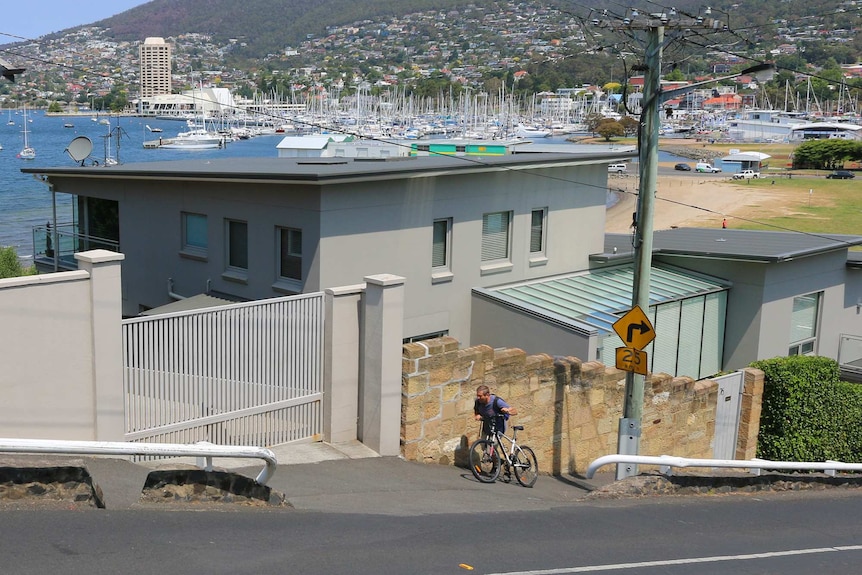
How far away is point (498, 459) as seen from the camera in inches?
570

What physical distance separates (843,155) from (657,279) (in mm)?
122353

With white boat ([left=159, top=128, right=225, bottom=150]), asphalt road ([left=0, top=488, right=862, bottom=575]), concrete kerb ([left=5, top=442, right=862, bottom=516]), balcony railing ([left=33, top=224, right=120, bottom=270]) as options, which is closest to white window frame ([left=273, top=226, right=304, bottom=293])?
balcony railing ([left=33, top=224, right=120, bottom=270])

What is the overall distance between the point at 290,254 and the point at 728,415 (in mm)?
9086

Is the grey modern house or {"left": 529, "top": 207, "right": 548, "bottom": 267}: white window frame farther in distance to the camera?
{"left": 529, "top": 207, "right": 548, "bottom": 267}: white window frame

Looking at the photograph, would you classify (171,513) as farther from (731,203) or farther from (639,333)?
(731,203)

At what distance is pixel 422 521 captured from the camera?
1034cm

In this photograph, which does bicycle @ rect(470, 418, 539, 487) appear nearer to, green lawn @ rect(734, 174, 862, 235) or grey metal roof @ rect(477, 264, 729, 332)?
grey metal roof @ rect(477, 264, 729, 332)

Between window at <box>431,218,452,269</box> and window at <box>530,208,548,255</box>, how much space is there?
2885 mm

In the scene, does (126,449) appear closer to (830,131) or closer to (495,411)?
(495,411)

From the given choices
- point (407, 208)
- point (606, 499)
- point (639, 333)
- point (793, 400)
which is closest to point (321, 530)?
point (606, 499)

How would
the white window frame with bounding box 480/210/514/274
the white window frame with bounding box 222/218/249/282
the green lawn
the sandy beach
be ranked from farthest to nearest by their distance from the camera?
the sandy beach, the green lawn, the white window frame with bounding box 480/210/514/274, the white window frame with bounding box 222/218/249/282

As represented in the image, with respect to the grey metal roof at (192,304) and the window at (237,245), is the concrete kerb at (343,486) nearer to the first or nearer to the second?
the grey metal roof at (192,304)

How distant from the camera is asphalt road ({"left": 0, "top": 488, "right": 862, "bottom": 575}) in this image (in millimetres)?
7652

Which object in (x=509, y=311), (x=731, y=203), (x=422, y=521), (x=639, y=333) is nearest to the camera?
(x=422, y=521)
